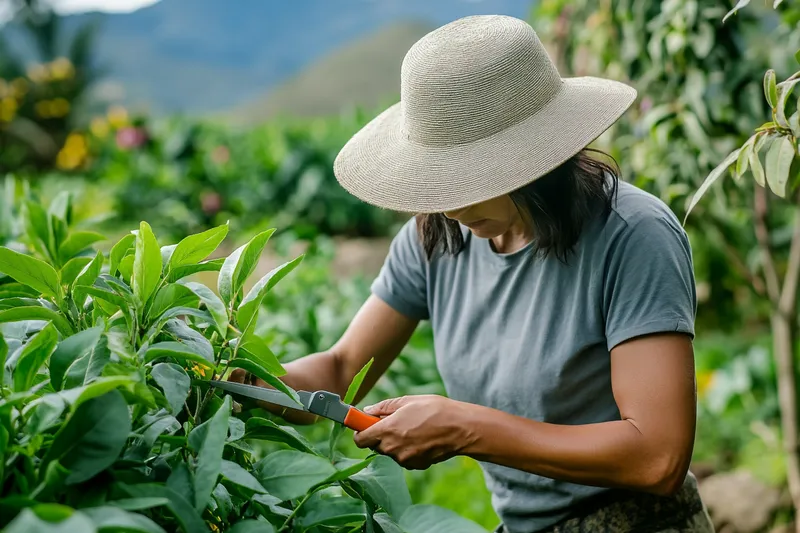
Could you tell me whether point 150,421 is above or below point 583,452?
above

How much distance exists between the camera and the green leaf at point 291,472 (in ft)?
2.98

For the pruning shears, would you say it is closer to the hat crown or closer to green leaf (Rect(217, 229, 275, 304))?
green leaf (Rect(217, 229, 275, 304))

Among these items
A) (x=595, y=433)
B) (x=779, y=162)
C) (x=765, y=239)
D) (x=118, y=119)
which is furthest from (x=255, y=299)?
(x=118, y=119)

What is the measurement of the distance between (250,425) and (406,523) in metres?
0.22

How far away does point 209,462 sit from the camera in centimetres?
82

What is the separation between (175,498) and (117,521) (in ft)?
0.42

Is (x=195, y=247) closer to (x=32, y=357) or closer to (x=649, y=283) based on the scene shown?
(x=32, y=357)

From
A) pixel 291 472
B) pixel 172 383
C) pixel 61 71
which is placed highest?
pixel 172 383

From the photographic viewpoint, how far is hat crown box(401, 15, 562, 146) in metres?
1.32

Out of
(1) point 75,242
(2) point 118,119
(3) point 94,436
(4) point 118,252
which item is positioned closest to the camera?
(3) point 94,436

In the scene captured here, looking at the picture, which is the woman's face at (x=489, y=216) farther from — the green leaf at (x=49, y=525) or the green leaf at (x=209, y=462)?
the green leaf at (x=49, y=525)

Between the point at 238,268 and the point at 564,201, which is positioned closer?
the point at 238,268

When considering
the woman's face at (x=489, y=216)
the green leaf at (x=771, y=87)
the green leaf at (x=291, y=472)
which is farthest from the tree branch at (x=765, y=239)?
the green leaf at (x=291, y=472)

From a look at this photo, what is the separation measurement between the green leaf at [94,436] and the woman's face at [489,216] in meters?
0.73
